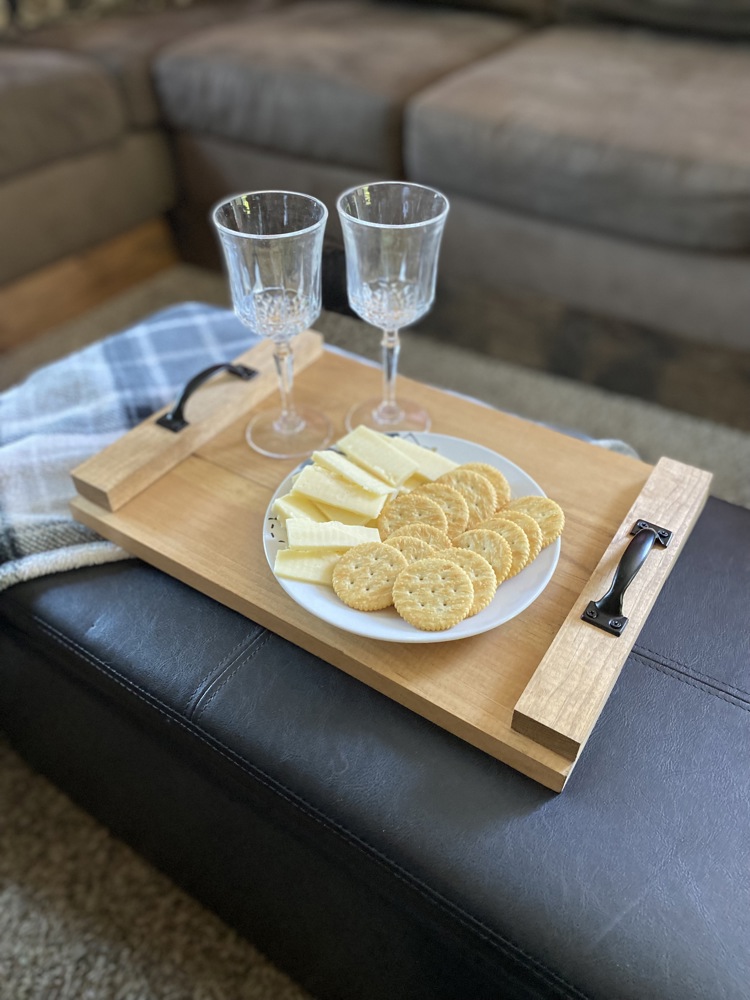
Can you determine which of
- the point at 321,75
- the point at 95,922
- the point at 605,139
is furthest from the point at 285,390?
the point at 321,75

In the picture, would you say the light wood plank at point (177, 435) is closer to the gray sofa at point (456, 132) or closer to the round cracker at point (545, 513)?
the round cracker at point (545, 513)

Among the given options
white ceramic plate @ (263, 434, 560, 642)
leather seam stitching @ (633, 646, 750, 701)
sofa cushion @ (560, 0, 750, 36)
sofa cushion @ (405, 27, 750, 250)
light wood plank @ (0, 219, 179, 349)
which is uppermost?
sofa cushion @ (560, 0, 750, 36)

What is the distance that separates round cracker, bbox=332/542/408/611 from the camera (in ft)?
2.06

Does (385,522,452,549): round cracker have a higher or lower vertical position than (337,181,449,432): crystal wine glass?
lower

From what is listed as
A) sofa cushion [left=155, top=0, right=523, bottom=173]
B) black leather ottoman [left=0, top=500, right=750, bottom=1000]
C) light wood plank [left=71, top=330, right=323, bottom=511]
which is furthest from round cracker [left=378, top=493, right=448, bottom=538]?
sofa cushion [left=155, top=0, right=523, bottom=173]

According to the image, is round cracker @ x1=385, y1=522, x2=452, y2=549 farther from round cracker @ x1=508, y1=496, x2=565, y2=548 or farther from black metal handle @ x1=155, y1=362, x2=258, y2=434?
black metal handle @ x1=155, y1=362, x2=258, y2=434

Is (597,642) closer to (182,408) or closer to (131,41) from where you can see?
(182,408)

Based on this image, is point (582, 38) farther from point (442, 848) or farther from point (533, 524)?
point (442, 848)

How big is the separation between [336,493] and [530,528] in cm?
17

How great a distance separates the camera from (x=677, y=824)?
0.55 meters

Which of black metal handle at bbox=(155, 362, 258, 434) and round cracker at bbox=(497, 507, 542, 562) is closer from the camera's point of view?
round cracker at bbox=(497, 507, 542, 562)

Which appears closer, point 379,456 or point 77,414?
point 379,456

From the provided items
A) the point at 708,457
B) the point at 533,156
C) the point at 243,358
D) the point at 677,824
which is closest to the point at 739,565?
the point at 677,824

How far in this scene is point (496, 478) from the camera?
0.73m
